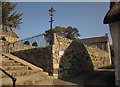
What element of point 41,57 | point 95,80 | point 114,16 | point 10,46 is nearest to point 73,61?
point 95,80

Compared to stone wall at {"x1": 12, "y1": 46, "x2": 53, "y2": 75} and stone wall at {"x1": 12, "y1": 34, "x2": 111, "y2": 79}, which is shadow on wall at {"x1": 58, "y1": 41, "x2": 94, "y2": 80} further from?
stone wall at {"x1": 12, "y1": 46, "x2": 53, "y2": 75}

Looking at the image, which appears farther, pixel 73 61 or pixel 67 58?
pixel 73 61

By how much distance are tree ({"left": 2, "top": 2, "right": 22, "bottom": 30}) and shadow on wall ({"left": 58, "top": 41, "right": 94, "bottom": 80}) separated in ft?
18.3

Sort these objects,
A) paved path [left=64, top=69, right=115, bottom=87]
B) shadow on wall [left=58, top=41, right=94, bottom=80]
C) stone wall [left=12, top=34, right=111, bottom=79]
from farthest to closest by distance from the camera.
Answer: shadow on wall [left=58, top=41, right=94, bottom=80], stone wall [left=12, top=34, right=111, bottom=79], paved path [left=64, top=69, right=115, bottom=87]

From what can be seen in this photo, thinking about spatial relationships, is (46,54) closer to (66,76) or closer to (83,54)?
(66,76)

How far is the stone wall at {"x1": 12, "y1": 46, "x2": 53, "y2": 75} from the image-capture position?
6.32 metres

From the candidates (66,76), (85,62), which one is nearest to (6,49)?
(66,76)

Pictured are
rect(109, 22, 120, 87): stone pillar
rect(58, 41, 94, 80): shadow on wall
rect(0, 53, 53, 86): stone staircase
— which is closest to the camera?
rect(0, 53, 53, 86): stone staircase

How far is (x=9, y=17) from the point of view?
9.31 meters

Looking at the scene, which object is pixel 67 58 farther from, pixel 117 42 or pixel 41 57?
pixel 117 42

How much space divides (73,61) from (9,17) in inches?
250

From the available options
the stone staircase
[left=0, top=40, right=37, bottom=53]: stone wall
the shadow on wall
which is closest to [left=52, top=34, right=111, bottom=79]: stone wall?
the shadow on wall

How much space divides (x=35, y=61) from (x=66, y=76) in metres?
2.18

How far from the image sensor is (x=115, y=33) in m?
4.65
